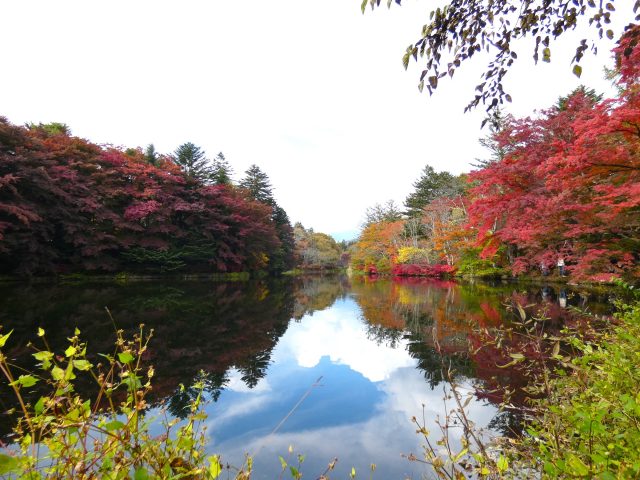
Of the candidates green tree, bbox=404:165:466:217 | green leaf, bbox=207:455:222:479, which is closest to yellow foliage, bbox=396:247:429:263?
green tree, bbox=404:165:466:217

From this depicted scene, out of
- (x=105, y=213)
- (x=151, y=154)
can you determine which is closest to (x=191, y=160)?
(x=151, y=154)

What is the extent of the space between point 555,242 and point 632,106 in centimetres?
Result: 535

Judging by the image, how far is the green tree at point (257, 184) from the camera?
35209mm

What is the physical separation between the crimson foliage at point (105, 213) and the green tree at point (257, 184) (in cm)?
861

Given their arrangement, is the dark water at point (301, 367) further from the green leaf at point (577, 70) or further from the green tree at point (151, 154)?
the green tree at point (151, 154)

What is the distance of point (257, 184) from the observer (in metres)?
35.3

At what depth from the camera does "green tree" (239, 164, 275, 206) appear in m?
35.2

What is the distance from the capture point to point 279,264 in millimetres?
34062

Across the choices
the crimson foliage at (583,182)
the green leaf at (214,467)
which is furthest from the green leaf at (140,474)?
the crimson foliage at (583,182)

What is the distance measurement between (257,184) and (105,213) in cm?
1890

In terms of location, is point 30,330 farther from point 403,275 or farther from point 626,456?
point 403,275

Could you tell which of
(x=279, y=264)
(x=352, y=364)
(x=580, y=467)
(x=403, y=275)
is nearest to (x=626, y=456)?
(x=580, y=467)

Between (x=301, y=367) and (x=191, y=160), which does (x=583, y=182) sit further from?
(x=191, y=160)

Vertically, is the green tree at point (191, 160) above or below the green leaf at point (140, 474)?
above
